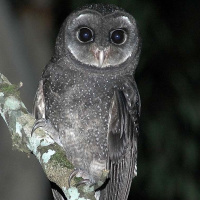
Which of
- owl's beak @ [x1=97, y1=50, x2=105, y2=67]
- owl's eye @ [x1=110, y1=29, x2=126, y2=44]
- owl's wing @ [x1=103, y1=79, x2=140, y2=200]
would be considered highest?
owl's eye @ [x1=110, y1=29, x2=126, y2=44]

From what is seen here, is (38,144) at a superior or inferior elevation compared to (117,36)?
inferior

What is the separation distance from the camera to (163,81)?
23.7 ft

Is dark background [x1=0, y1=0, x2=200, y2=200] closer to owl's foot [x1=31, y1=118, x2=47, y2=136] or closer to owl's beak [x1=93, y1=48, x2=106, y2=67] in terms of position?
owl's beak [x1=93, y1=48, x2=106, y2=67]

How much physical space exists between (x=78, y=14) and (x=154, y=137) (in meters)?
2.42

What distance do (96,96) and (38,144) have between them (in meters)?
0.91

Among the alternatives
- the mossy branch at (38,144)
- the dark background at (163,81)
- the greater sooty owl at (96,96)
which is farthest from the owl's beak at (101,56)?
the dark background at (163,81)

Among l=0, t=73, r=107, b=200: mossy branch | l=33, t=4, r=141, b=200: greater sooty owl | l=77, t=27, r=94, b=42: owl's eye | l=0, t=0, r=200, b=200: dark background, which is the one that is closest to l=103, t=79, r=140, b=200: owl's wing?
l=33, t=4, r=141, b=200: greater sooty owl

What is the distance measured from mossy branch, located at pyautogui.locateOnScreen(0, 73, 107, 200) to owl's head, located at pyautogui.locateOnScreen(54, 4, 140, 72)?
2.51 ft

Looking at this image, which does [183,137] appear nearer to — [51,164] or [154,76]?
[154,76]

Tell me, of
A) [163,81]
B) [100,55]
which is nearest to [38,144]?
[100,55]

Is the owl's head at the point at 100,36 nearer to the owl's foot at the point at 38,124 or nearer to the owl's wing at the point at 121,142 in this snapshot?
the owl's wing at the point at 121,142

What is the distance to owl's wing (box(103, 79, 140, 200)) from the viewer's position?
16.0ft

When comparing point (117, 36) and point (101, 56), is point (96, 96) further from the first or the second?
point (117, 36)

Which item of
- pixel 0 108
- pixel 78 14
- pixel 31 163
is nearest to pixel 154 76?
pixel 31 163
